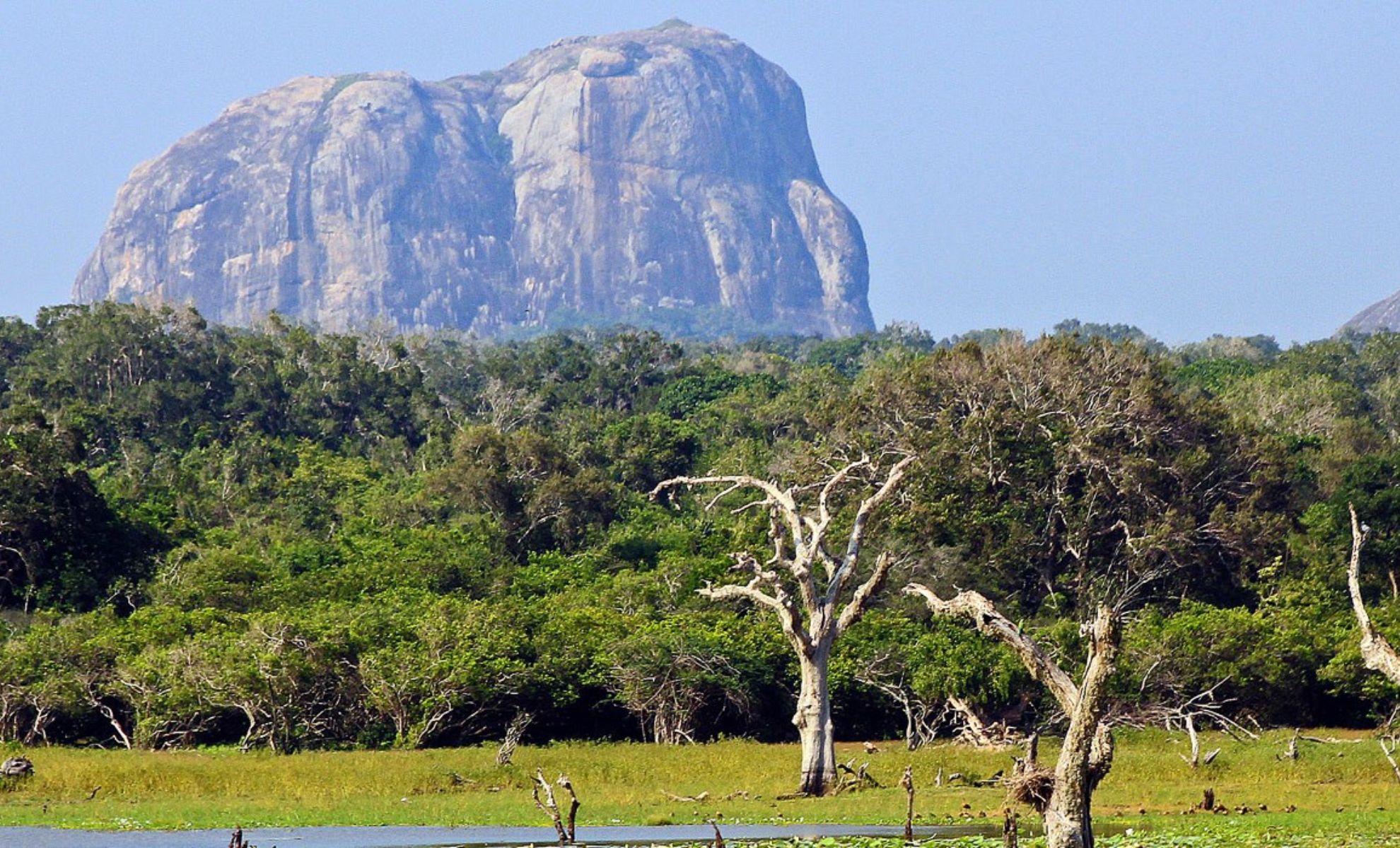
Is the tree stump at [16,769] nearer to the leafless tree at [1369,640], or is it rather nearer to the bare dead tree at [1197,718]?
the bare dead tree at [1197,718]

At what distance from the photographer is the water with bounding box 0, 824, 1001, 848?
25.8m

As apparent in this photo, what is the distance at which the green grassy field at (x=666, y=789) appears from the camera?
2814 cm

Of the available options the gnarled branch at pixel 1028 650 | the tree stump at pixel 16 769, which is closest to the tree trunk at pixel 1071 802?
the gnarled branch at pixel 1028 650

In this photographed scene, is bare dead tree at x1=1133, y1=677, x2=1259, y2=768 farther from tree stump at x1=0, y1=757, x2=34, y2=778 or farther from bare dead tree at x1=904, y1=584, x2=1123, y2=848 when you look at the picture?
tree stump at x1=0, y1=757, x2=34, y2=778

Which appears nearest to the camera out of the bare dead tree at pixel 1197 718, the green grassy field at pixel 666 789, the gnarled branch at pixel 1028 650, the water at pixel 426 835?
the gnarled branch at pixel 1028 650

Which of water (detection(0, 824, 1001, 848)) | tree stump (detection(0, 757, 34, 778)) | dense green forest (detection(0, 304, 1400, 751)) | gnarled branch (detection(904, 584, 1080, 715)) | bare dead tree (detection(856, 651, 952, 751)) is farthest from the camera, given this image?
dense green forest (detection(0, 304, 1400, 751))

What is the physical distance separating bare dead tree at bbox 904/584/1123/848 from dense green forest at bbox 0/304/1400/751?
1119 cm

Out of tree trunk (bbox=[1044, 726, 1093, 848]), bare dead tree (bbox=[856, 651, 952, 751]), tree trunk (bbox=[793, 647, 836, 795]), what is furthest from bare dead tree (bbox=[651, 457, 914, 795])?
tree trunk (bbox=[1044, 726, 1093, 848])

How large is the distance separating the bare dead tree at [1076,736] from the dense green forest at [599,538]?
11187 mm

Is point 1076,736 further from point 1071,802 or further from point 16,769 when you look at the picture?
point 16,769

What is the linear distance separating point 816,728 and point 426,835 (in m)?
7.53

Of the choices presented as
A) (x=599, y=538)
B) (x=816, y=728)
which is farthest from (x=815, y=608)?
(x=599, y=538)

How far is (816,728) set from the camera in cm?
3241

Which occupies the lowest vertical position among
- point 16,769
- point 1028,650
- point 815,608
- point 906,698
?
point 16,769
